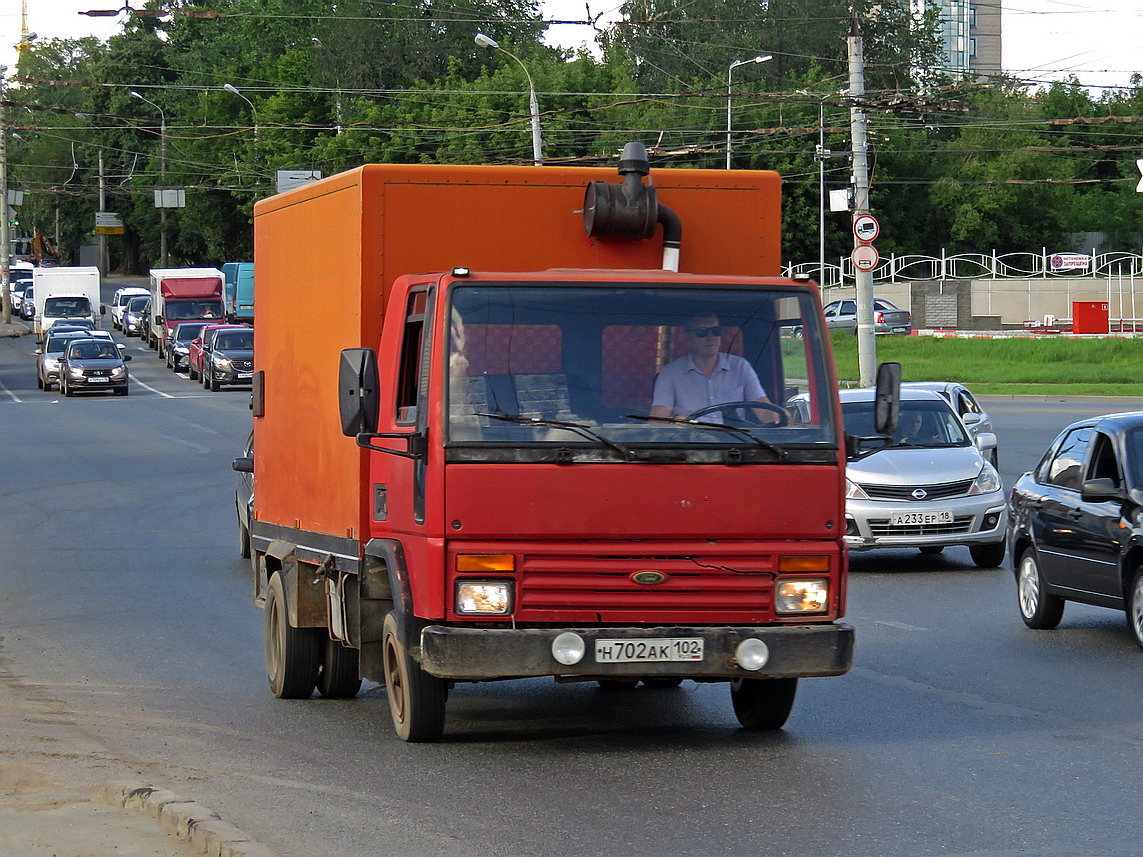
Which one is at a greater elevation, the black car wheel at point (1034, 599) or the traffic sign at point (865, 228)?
the traffic sign at point (865, 228)

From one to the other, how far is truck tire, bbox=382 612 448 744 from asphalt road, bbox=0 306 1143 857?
0.30ft

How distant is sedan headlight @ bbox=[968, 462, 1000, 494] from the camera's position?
52.3ft

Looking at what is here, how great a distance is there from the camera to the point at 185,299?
215 feet

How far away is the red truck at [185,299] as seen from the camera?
64.9m

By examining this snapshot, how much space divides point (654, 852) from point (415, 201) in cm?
341

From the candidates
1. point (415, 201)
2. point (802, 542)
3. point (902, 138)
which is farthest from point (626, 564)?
point (902, 138)

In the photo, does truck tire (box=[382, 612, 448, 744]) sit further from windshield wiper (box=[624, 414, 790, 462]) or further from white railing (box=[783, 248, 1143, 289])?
white railing (box=[783, 248, 1143, 289])

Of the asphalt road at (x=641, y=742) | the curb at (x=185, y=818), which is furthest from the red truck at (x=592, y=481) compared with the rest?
the curb at (x=185, y=818)

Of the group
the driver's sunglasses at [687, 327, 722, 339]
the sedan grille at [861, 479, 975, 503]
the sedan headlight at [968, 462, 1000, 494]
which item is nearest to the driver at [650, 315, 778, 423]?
the driver's sunglasses at [687, 327, 722, 339]

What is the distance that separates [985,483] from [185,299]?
172ft

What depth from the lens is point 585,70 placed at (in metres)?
85.4

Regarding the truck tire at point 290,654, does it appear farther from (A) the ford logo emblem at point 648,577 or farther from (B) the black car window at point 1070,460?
(B) the black car window at point 1070,460

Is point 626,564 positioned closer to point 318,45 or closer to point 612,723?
point 612,723

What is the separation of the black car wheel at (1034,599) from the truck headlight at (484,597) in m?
5.72
